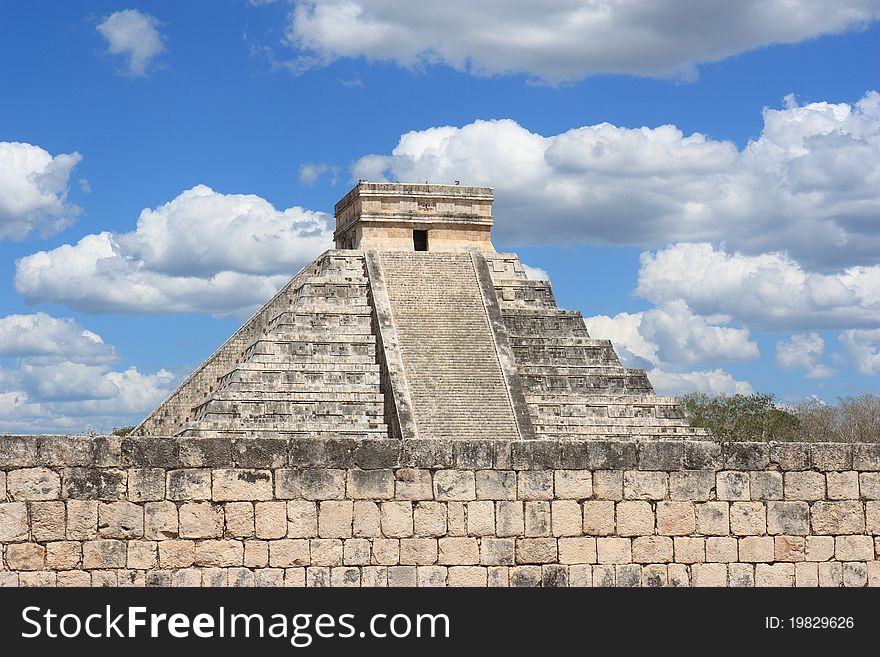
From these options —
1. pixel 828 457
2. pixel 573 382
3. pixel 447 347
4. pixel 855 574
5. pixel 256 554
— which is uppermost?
pixel 447 347

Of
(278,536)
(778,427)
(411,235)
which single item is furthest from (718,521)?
(778,427)

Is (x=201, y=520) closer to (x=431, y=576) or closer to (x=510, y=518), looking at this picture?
(x=431, y=576)

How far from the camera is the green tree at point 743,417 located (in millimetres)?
52562

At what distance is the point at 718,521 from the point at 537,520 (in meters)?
1.67

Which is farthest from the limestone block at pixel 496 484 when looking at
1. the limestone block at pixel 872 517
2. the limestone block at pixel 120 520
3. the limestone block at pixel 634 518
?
the limestone block at pixel 872 517

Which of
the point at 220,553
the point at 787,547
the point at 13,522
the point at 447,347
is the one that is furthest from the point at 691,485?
the point at 447,347

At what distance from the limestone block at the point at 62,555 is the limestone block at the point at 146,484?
2.02 feet

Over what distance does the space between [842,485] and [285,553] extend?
5.09 metres

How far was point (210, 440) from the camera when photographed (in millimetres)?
11773

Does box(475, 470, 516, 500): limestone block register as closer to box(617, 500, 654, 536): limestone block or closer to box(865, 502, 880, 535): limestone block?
box(617, 500, 654, 536): limestone block

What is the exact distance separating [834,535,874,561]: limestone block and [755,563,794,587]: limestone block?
0.49 meters

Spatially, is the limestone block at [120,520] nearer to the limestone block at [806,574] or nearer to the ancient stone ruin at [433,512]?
the ancient stone ruin at [433,512]

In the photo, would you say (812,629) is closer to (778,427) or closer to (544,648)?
(544,648)

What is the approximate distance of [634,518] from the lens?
12.3m
